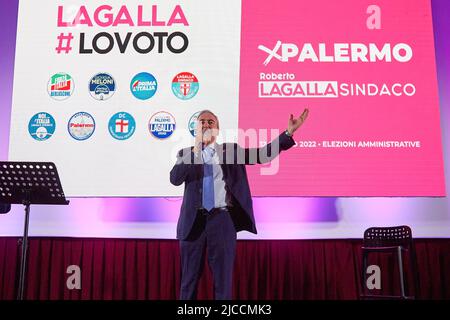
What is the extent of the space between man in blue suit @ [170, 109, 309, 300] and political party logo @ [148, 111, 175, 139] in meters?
0.95

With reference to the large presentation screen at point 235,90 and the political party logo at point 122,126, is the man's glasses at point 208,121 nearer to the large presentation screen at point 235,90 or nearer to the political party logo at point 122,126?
the large presentation screen at point 235,90

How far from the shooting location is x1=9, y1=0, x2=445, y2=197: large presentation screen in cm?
423

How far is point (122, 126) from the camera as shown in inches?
174

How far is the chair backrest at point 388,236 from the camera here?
3.94 m

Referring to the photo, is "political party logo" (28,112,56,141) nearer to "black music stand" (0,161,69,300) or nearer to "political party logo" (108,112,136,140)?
"political party logo" (108,112,136,140)

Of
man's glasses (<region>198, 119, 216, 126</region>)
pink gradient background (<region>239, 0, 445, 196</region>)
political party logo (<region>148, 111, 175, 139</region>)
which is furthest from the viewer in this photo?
political party logo (<region>148, 111, 175, 139</region>)

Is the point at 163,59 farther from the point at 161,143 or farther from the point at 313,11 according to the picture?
the point at 313,11

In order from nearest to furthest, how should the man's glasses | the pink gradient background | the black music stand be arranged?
the black music stand < the man's glasses < the pink gradient background

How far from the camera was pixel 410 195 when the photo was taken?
4113 millimetres

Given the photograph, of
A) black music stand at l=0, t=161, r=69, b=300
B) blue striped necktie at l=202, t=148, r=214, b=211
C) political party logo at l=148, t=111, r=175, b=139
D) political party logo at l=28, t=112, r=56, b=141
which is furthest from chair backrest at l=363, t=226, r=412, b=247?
political party logo at l=28, t=112, r=56, b=141

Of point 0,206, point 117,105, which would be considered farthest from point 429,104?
point 0,206

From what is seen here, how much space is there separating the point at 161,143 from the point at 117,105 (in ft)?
1.72

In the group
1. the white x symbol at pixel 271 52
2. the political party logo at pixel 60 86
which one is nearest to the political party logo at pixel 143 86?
the political party logo at pixel 60 86

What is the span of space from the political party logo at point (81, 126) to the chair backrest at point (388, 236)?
244 centimetres
